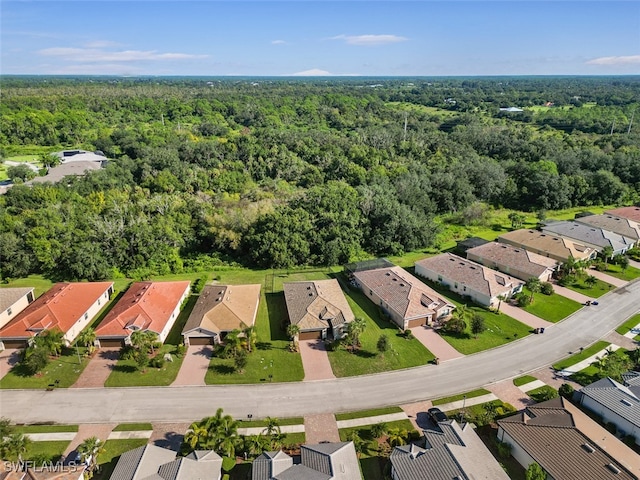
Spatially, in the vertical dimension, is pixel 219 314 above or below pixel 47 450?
above

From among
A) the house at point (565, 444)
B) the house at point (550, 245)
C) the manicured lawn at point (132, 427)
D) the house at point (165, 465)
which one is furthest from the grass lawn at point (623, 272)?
the manicured lawn at point (132, 427)

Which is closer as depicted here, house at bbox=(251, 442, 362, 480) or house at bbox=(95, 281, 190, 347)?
house at bbox=(251, 442, 362, 480)

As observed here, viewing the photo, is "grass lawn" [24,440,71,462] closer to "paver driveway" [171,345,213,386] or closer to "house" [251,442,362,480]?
"paver driveway" [171,345,213,386]

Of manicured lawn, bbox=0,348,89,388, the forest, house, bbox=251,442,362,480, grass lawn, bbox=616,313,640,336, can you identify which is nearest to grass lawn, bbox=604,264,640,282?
grass lawn, bbox=616,313,640,336

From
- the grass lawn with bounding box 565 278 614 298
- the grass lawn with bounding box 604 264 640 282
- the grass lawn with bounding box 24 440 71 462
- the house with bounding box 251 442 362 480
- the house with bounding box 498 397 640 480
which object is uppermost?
the house with bounding box 251 442 362 480

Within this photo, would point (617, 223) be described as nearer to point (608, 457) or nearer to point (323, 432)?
point (608, 457)

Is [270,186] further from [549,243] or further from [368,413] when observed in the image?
[368,413]

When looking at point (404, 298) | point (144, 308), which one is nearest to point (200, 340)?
point (144, 308)
